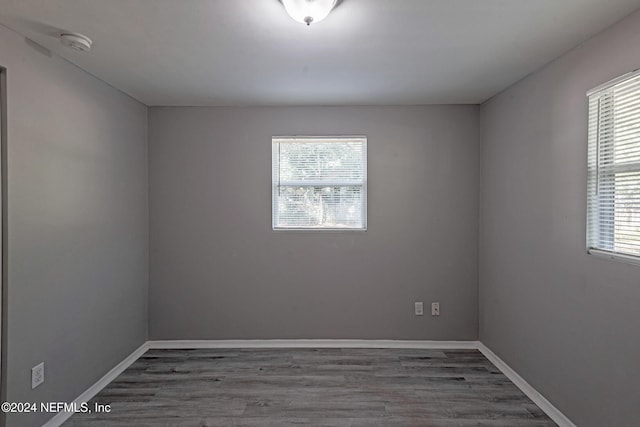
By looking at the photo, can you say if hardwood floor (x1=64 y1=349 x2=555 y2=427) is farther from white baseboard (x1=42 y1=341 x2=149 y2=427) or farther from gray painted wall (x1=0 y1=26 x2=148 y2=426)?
gray painted wall (x1=0 y1=26 x2=148 y2=426)

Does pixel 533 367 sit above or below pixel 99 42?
below

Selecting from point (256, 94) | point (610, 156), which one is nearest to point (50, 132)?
point (256, 94)

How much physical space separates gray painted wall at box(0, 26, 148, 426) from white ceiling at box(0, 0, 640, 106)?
0.85 ft

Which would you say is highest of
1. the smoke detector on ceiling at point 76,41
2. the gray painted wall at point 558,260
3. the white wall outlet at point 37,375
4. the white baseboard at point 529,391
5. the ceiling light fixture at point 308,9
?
the smoke detector on ceiling at point 76,41

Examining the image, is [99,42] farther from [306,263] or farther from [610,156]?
[610,156]

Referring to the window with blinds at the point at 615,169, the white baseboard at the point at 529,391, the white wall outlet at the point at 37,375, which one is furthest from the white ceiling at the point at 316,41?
the white baseboard at the point at 529,391

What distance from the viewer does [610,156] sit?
206cm

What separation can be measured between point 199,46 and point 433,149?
237 cm

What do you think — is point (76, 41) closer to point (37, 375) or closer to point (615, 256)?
point (37, 375)

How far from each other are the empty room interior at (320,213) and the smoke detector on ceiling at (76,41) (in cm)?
3

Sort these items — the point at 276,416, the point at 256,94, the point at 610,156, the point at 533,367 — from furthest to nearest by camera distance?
the point at 256,94, the point at 533,367, the point at 276,416, the point at 610,156

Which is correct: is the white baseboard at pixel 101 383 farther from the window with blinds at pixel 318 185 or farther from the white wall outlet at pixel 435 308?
the white wall outlet at pixel 435 308

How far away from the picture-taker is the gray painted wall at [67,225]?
6.87 feet

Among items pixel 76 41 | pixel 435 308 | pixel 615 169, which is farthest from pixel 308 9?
pixel 435 308
